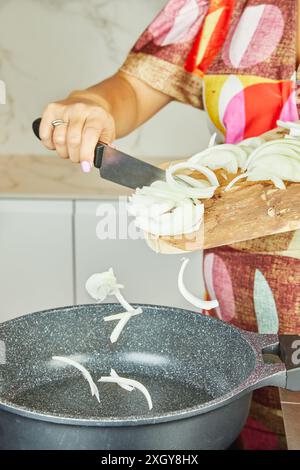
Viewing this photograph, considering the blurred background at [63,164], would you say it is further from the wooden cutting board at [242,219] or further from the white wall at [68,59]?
the wooden cutting board at [242,219]

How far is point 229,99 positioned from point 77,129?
25cm

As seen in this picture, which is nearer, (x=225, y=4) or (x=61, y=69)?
(x=225, y=4)

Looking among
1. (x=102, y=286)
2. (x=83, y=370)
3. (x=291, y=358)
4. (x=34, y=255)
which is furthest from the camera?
(x=34, y=255)

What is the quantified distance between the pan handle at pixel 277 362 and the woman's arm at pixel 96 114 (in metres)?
0.35

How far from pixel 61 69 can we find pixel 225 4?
3.30 feet

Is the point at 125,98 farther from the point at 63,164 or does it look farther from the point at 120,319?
the point at 63,164

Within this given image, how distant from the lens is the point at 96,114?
1165 millimetres

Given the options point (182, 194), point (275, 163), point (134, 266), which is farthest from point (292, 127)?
point (134, 266)

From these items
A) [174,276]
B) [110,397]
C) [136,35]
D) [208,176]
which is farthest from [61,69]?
[110,397]

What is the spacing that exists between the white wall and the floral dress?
0.88m

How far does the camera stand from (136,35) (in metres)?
2.17

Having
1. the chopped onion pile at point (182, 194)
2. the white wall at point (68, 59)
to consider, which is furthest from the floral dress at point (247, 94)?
the white wall at point (68, 59)

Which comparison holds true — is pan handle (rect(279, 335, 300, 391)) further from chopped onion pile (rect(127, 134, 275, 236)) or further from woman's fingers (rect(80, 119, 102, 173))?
woman's fingers (rect(80, 119, 102, 173))
